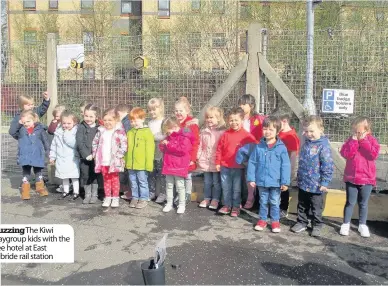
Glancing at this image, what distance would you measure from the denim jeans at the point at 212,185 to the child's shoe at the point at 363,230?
6.05 ft

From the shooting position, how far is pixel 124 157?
5.99 m

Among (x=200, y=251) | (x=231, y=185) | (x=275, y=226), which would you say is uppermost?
(x=231, y=185)

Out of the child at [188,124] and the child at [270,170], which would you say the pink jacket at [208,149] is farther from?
the child at [270,170]

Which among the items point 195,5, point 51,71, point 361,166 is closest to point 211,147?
point 361,166

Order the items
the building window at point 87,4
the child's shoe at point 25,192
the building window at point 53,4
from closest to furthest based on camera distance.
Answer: the child's shoe at point 25,192 → the building window at point 87,4 → the building window at point 53,4

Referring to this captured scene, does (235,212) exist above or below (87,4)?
below

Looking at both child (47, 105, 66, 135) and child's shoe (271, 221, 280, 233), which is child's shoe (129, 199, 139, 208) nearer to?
child (47, 105, 66, 135)


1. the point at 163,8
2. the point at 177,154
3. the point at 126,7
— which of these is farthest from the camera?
the point at 126,7

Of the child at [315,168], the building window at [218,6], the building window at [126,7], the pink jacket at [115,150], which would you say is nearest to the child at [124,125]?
the pink jacket at [115,150]

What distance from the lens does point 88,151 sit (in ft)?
20.0

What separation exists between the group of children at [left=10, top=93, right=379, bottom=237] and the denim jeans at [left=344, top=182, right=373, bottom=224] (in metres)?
0.01

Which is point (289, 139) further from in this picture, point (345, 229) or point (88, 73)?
point (88, 73)

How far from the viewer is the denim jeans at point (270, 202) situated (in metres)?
5.09

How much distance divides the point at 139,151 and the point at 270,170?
1828mm
